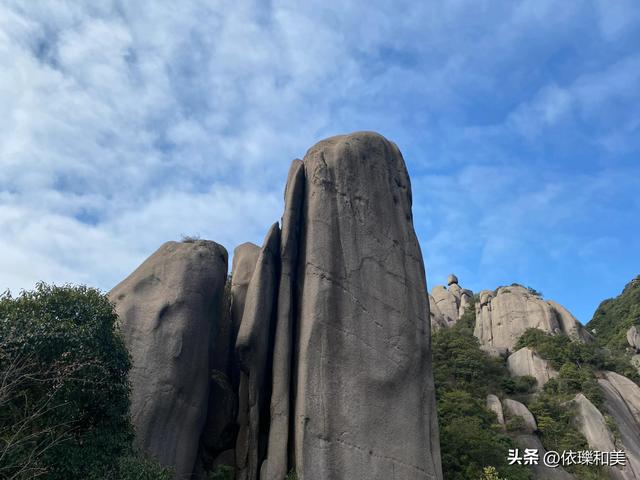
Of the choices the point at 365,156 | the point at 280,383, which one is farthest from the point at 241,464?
the point at 365,156

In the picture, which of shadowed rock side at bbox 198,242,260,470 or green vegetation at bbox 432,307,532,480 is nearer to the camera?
shadowed rock side at bbox 198,242,260,470

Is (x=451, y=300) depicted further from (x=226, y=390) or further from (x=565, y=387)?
(x=226, y=390)

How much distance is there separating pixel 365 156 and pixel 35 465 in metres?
11.6

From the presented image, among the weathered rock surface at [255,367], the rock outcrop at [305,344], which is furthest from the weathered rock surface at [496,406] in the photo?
the weathered rock surface at [255,367]

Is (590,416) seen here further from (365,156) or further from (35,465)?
(35,465)

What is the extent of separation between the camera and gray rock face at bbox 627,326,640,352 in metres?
51.5

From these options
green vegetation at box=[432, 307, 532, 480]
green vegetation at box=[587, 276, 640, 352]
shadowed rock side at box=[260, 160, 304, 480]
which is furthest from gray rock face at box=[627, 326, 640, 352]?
shadowed rock side at box=[260, 160, 304, 480]

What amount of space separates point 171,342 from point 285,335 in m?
2.77

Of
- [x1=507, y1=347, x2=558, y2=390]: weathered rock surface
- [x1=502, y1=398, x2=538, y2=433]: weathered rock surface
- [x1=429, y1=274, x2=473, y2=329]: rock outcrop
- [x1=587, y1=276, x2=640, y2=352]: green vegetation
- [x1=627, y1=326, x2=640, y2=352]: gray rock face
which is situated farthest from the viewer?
[x1=429, y1=274, x2=473, y2=329]: rock outcrop

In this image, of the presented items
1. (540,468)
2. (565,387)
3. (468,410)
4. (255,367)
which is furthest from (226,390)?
(565,387)

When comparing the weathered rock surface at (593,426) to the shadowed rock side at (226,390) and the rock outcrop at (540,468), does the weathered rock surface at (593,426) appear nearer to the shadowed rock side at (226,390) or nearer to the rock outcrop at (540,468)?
the rock outcrop at (540,468)

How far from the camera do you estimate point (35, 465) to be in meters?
9.35

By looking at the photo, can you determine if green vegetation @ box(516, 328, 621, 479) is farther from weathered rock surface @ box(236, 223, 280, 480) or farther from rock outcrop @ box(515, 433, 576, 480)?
weathered rock surface @ box(236, 223, 280, 480)

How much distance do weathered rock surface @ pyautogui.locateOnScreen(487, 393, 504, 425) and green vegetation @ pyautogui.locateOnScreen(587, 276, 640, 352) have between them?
2318cm
